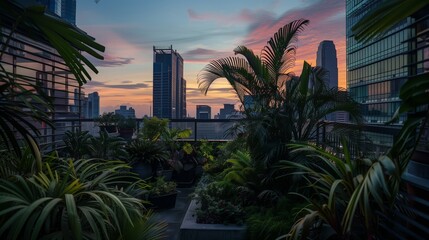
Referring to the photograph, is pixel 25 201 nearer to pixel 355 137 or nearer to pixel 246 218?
pixel 246 218

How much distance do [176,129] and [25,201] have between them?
202 inches

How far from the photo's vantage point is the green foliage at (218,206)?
3523 mm

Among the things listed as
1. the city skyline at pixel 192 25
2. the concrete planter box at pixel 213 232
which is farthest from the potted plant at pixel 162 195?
the city skyline at pixel 192 25

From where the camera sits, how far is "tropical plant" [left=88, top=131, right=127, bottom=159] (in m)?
4.86

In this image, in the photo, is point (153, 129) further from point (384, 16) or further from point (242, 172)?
point (384, 16)

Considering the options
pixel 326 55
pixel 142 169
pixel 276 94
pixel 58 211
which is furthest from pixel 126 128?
pixel 326 55

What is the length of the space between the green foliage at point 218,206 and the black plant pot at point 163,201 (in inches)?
27.9

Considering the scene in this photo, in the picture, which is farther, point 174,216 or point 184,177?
point 184,177

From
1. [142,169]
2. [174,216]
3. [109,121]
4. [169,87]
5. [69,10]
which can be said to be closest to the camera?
[174,216]

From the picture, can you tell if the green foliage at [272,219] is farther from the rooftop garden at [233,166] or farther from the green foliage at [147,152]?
the green foliage at [147,152]

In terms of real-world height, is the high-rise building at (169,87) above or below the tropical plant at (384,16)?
above

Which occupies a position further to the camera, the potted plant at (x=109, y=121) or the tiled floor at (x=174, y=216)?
the potted plant at (x=109, y=121)

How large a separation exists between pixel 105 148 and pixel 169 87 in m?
11.3

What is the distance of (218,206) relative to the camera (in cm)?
370
